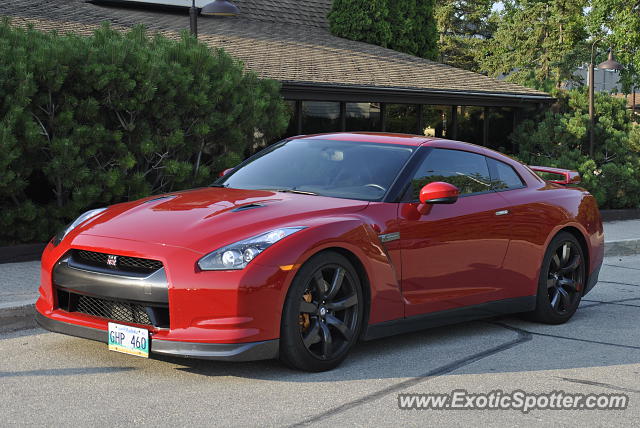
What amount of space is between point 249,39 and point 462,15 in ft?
141

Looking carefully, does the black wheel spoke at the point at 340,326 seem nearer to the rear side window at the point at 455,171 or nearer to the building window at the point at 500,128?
the rear side window at the point at 455,171

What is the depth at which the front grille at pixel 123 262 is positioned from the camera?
5812 mm

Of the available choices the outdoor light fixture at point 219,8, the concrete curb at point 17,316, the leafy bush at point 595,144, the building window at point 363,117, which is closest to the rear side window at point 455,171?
the concrete curb at point 17,316

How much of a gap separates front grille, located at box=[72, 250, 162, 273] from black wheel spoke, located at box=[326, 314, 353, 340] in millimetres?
1191

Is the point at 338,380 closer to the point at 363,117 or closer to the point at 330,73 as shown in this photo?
the point at 330,73

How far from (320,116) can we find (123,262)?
482 inches

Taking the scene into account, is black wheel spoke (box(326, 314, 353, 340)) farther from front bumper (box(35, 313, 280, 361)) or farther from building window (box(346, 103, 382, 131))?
building window (box(346, 103, 382, 131))

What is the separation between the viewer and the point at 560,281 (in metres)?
8.17

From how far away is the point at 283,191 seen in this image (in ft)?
22.8

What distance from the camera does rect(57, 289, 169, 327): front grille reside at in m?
5.79

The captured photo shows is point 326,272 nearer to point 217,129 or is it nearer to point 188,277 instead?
point 188,277

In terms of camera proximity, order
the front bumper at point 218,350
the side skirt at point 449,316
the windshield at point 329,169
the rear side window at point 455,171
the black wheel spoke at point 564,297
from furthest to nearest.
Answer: the black wheel spoke at point 564,297 < the rear side window at point 455,171 < the windshield at point 329,169 < the side skirt at point 449,316 < the front bumper at point 218,350

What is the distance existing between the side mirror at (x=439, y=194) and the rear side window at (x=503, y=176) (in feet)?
3.34

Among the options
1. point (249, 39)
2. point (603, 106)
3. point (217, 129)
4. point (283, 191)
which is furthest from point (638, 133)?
point (283, 191)
